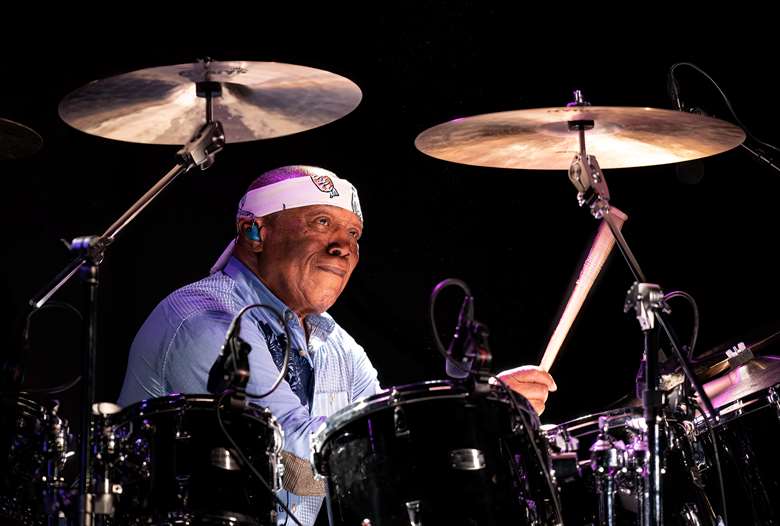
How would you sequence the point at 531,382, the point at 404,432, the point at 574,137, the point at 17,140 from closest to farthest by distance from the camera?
the point at 404,432
the point at 17,140
the point at 531,382
the point at 574,137

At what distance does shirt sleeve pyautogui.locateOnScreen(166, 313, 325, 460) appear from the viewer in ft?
11.0

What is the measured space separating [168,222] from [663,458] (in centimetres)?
212

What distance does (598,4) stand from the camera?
4633 mm

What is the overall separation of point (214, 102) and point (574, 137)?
1167 mm

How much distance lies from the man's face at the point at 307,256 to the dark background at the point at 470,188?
50 centimetres

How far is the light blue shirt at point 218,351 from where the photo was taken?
335 centimetres

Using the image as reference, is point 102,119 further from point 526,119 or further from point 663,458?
point 663,458

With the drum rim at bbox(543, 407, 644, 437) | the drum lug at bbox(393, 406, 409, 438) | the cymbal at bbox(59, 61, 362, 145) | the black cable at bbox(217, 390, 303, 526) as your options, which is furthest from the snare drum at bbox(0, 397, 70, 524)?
the drum rim at bbox(543, 407, 644, 437)

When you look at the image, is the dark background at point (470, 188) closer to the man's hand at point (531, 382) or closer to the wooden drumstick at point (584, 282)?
the wooden drumstick at point (584, 282)

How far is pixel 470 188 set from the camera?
4.82m

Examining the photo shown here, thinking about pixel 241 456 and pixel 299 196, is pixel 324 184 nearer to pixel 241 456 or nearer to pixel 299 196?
pixel 299 196

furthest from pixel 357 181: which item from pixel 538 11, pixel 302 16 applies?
pixel 538 11

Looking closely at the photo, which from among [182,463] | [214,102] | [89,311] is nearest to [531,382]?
[182,463]

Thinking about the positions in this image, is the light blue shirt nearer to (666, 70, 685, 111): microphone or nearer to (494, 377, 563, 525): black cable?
(494, 377, 563, 525): black cable
